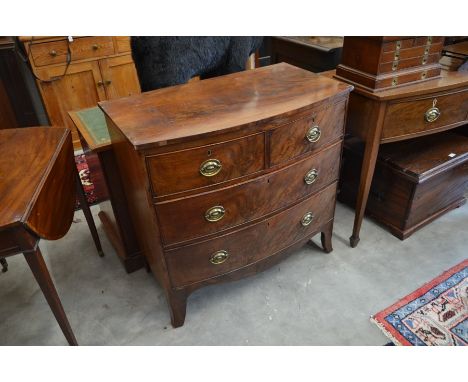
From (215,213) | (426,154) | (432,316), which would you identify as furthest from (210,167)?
(426,154)

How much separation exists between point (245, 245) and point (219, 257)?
11 centimetres

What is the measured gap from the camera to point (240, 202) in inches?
54.3

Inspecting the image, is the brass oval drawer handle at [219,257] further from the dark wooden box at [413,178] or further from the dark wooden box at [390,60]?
the dark wooden box at [413,178]

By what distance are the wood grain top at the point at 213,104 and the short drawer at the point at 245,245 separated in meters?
0.44

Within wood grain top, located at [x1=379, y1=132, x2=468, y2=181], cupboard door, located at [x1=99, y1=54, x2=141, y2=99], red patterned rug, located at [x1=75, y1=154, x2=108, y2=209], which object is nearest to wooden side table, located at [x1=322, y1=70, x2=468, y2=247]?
wood grain top, located at [x1=379, y1=132, x2=468, y2=181]

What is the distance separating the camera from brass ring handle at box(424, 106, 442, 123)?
1.65 m

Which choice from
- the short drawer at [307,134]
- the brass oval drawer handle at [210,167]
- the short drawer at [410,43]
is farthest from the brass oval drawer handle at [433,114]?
the brass oval drawer handle at [210,167]

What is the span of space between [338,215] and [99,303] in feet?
4.56

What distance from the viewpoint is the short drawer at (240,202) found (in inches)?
51.3

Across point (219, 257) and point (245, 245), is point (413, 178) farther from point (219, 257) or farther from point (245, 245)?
point (219, 257)

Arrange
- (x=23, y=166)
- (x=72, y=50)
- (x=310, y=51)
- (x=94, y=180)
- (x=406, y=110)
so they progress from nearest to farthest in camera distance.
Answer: (x=23, y=166)
(x=406, y=110)
(x=94, y=180)
(x=310, y=51)
(x=72, y=50)

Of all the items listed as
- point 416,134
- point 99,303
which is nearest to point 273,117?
point 416,134

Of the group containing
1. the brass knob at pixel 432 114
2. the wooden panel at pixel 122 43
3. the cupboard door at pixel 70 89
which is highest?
the wooden panel at pixel 122 43

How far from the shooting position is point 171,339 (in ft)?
5.25
